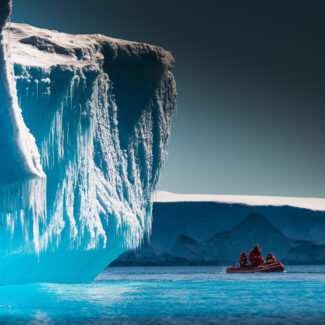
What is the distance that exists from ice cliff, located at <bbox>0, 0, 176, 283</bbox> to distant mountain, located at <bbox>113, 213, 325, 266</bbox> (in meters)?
23.2

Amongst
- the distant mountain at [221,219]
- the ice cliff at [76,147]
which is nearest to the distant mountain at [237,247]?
the distant mountain at [221,219]

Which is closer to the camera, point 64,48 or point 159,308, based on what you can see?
point 159,308

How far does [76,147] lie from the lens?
1328 cm

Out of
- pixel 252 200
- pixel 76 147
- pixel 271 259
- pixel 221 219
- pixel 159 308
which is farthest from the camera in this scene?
pixel 252 200

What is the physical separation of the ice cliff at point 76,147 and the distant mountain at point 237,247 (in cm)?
2317

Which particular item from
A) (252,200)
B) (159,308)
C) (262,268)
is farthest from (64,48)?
(252,200)

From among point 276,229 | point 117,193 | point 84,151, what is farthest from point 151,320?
point 276,229

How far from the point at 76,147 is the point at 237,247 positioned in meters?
30.4

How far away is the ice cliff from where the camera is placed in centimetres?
986

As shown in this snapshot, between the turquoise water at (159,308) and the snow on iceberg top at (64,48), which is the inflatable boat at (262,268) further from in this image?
the snow on iceberg top at (64,48)

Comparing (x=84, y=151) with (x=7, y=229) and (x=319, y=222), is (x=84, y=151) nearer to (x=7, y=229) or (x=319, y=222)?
(x=7, y=229)

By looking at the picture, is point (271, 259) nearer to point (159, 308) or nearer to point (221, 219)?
point (221, 219)

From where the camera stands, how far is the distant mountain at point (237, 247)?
4078 centimetres

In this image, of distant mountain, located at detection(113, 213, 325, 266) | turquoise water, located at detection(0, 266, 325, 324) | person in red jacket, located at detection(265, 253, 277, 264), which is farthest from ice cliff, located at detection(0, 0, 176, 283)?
distant mountain, located at detection(113, 213, 325, 266)
